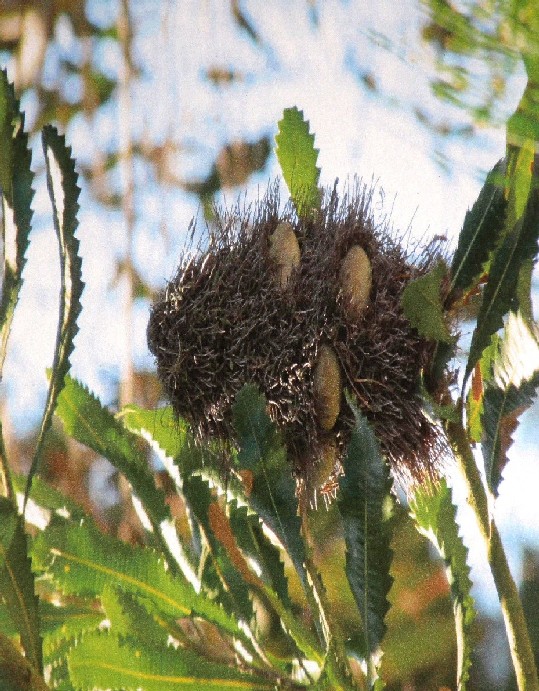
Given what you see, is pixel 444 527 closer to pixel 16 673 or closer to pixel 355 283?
pixel 355 283

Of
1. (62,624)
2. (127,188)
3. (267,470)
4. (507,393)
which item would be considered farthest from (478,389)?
(127,188)

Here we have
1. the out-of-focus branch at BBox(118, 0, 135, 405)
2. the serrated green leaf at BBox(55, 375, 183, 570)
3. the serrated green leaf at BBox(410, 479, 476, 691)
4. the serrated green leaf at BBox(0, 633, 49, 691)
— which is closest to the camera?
the serrated green leaf at BBox(0, 633, 49, 691)

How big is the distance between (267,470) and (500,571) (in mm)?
178

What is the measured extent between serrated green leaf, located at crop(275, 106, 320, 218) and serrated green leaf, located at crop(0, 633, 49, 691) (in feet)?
1.42

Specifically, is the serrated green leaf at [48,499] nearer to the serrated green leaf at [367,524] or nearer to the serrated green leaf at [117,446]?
the serrated green leaf at [117,446]

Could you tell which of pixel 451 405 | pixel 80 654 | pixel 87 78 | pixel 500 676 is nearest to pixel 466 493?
pixel 451 405

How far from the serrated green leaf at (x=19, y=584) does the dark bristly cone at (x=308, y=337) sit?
0.55 ft

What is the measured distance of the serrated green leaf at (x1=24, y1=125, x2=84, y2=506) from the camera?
612 mm

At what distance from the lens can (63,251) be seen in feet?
2.06

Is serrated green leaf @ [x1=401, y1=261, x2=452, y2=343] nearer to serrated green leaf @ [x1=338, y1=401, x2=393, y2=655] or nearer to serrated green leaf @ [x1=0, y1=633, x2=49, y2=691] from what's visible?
serrated green leaf @ [x1=338, y1=401, x2=393, y2=655]

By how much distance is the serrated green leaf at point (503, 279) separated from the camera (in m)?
0.56

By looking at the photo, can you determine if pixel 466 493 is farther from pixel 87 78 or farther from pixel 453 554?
pixel 87 78

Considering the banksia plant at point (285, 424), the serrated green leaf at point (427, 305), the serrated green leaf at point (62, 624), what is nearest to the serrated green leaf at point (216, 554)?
the banksia plant at point (285, 424)

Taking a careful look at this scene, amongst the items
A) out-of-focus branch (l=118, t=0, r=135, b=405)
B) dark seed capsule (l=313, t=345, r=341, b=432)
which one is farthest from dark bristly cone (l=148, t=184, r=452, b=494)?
out-of-focus branch (l=118, t=0, r=135, b=405)
